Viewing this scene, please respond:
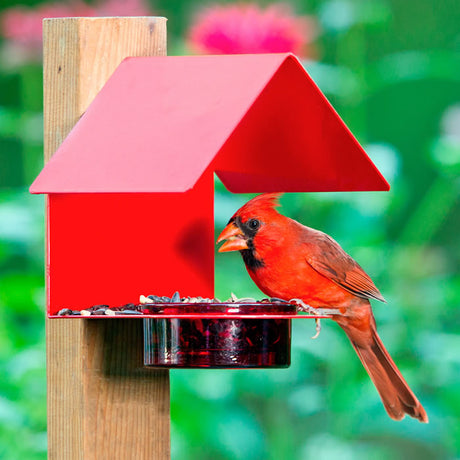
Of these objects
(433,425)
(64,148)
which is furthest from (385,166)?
(64,148)

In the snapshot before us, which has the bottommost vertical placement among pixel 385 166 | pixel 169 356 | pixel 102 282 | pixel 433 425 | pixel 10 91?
pixel 433 425

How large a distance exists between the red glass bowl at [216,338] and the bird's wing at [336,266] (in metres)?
0.40

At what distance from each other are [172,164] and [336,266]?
825 mm

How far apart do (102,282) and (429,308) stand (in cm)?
234

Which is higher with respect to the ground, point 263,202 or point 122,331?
point 263,202

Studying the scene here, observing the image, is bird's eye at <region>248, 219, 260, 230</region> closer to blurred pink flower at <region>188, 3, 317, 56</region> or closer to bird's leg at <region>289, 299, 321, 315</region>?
bird's leg at <region>289, 299, 321, 315</region>

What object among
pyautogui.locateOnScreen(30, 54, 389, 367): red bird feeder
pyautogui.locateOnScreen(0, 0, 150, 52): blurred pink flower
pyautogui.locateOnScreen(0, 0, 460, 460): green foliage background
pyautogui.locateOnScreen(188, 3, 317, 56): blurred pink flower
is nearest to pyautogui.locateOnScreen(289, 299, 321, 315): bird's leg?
pyautogui.locateOnScreen(30, 54, 389, 367): red bird feeder

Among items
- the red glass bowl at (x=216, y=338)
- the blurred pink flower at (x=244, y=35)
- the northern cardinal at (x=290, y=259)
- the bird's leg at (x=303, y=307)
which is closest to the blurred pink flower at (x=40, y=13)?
the blurred pink flower at (x=244, y=35)

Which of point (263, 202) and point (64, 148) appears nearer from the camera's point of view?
point (64, 148)

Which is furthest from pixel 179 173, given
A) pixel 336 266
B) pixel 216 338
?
pixel 336 266

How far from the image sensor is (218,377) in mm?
4273

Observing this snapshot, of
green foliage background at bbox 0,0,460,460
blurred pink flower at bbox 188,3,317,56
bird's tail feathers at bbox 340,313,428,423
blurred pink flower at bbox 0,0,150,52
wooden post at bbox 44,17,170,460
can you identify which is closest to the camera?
wooden post at bbox 44,17,170,460

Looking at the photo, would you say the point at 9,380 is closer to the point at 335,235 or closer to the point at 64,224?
the point at 335,235

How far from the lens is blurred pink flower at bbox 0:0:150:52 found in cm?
433
